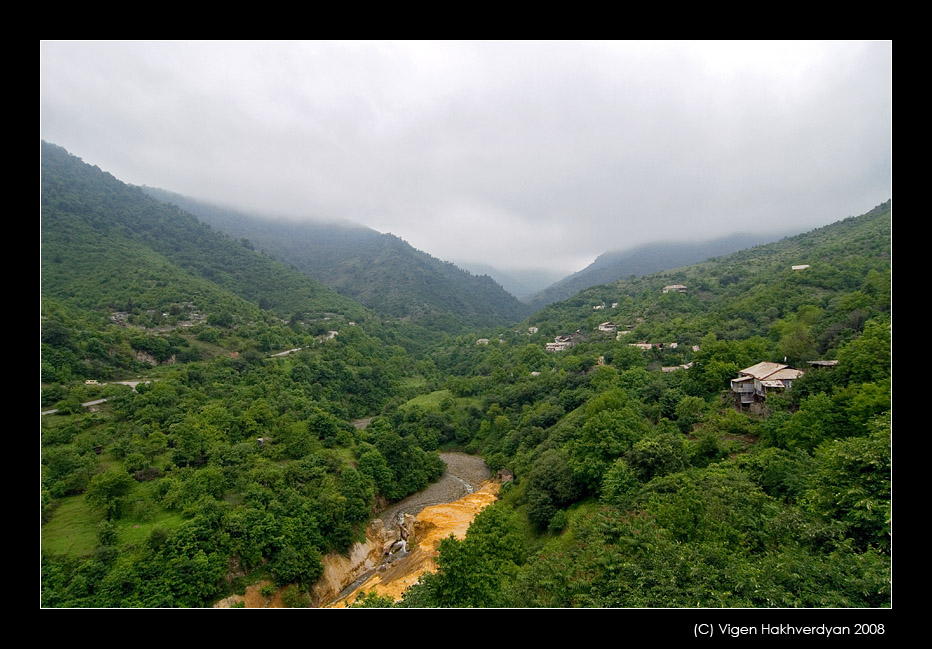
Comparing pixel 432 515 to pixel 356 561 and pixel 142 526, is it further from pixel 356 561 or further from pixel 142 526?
pixel 142 526

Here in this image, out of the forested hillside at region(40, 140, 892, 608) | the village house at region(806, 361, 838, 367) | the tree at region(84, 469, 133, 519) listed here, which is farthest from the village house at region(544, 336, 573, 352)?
the tree at region(84, 469, 133, 519)

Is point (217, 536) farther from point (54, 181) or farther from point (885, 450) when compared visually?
point (54, 181)

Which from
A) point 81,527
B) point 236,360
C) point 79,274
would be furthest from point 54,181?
point 81,527

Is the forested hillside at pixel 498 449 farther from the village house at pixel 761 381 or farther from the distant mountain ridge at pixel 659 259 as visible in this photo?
the distant mountain ridge at pixel 659 259

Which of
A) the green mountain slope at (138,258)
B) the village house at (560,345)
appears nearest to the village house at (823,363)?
the village house at (560,345)

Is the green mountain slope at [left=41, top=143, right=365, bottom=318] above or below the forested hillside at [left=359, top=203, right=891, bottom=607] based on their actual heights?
above

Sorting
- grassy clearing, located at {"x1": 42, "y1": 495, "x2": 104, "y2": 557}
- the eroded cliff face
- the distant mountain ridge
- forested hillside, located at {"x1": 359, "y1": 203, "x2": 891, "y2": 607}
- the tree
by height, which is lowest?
the eroded cliff face

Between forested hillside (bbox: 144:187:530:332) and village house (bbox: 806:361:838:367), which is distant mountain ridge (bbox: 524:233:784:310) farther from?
village house (bbox: 806:361:838:367)
